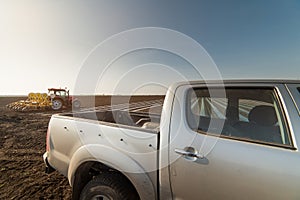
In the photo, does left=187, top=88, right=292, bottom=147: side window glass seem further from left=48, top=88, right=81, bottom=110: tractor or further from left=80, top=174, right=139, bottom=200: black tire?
left=48, top=88, right=81, bottom=110: tractor

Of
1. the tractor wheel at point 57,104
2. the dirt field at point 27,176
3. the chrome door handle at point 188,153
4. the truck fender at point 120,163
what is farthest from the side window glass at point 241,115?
the tractor wheel at point 57,104

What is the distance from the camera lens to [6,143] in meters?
5.21

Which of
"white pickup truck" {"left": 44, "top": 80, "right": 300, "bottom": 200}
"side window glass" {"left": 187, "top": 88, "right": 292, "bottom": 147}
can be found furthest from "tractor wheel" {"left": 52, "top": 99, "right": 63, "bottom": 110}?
"side window glass" {"left": 187, "top": 88, "right": 292, "bottom": 147}

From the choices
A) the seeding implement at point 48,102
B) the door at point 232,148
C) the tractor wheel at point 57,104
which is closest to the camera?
the door at point 232,148

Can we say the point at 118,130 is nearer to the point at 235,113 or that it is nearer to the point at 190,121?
the point at 190,121

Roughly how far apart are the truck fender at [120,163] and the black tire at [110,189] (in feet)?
0.46

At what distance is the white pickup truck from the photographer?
125cm

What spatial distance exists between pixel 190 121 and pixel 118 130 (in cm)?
76

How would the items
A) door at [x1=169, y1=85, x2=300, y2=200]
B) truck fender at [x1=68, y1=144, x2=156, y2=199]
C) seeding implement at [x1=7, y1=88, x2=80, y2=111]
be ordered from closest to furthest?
door at [x1=169, y1=85, x2=300, y2=200]
truck fender at [x1=68, y1=144, x2=156, y2=199]
seeding implement at [x1=7, y1=88, x2=80, y2=111]

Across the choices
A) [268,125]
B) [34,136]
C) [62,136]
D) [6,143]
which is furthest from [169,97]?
[34,136]

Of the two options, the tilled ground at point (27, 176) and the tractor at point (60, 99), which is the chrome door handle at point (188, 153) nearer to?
the tilled ground at point (27, 176)

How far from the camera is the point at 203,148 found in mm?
1447

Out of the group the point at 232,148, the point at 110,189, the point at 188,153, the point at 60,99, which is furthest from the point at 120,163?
the point at 60,99

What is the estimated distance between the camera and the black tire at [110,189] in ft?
5.64
